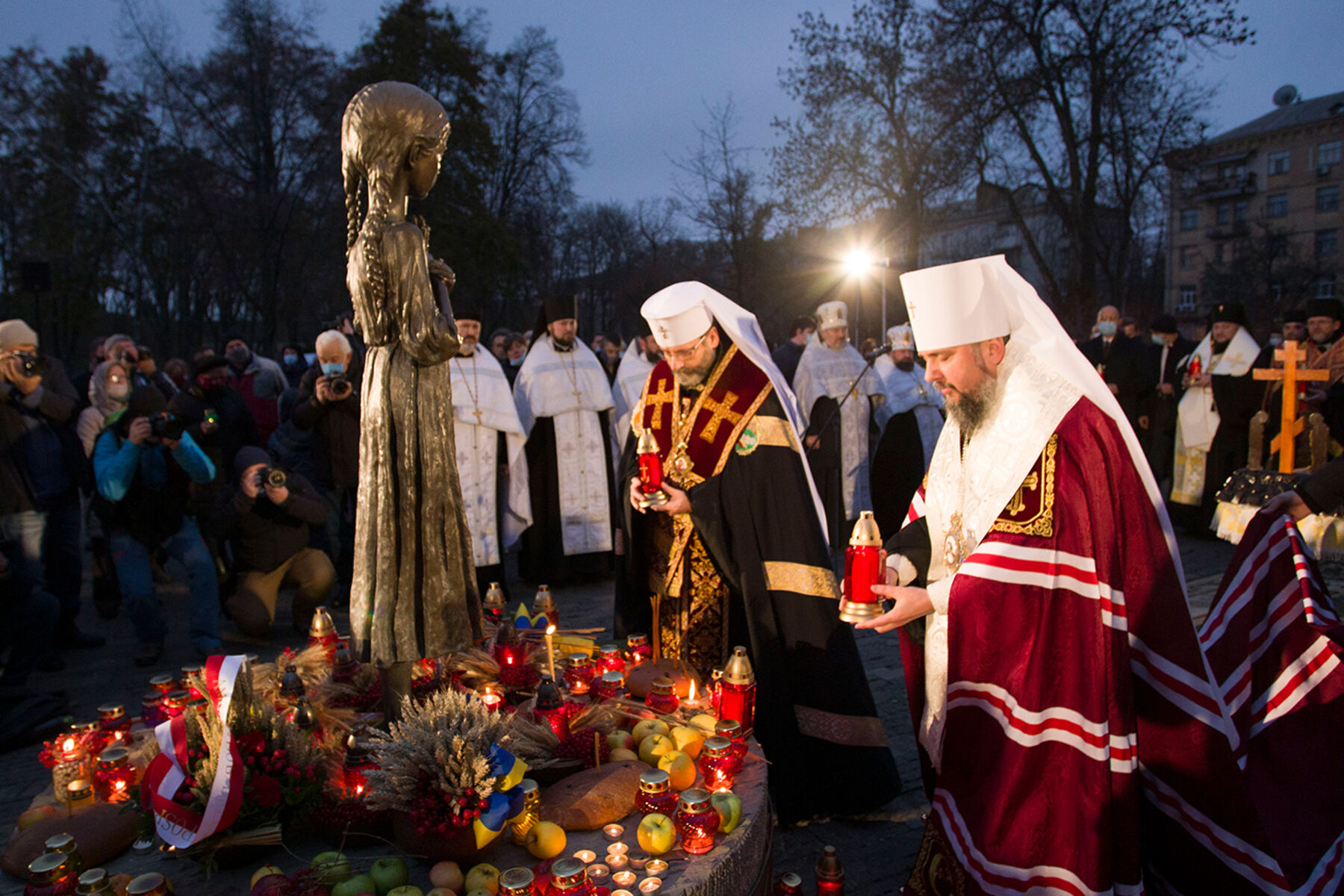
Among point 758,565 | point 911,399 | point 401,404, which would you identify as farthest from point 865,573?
point 911,399

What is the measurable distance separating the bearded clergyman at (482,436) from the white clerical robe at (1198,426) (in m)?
8.45

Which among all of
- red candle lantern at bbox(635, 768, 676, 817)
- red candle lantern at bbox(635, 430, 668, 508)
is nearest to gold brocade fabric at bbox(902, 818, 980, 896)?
red candle lantern at bbox(635, 768, 676, 817)

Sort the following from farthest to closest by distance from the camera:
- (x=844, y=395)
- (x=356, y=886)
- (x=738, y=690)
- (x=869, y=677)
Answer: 1. (x=844, y=395)
2. (x=869, y=677)
3. (x=738, y=690)
4. (x=356, y=886)

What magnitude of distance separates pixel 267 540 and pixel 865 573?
549 centimetres

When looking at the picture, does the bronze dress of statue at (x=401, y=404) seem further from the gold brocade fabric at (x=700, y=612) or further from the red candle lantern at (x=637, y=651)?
the gold brocade fabric at (x=700, y=612)

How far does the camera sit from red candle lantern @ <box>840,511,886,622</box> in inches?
112

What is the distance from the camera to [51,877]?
239 centimetres

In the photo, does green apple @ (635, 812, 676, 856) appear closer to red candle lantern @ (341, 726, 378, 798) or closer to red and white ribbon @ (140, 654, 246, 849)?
red candle lantern @ (341, 726, 378, 798)

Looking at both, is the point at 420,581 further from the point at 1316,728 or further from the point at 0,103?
the point at 0,103

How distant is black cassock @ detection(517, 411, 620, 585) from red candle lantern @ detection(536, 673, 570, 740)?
18.1 ft

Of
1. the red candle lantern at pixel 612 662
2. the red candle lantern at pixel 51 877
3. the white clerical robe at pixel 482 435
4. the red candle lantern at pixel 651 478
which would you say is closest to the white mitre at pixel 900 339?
the white clerical robe at pixel 482 435

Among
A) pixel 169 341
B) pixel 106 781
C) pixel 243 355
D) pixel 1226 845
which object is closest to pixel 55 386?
Result: pixel 243 355

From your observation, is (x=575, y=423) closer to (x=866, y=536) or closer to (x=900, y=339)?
(x=900, y=339)

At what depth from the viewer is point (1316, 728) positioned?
3475 millimetres
